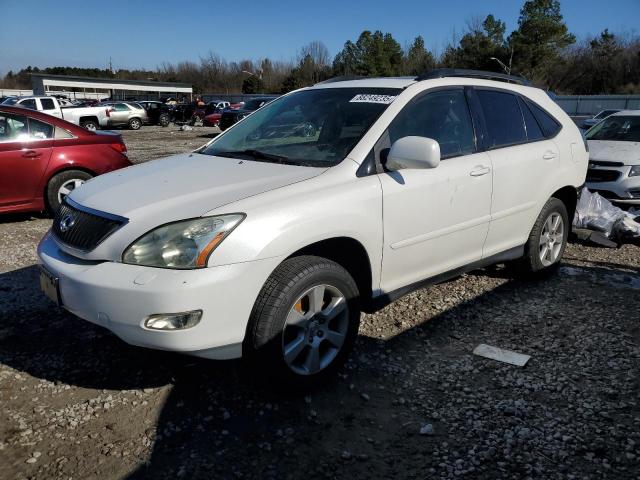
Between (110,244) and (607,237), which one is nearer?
(110,244)

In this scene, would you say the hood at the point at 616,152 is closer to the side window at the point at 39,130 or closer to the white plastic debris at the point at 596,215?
the white plastic debris at the point at 596,215

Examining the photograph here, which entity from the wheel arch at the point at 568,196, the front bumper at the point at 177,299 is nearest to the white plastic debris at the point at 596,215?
the wheel arch at the point at 568,196

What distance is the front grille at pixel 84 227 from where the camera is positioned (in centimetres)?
264

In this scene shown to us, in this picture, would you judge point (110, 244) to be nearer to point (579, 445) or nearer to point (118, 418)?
point (118, 418)


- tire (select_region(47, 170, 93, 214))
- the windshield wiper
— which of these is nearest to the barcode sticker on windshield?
the windshield wiper

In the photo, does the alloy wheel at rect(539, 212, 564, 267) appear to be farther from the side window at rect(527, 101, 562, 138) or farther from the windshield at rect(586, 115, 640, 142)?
the windshield at rect(586, 115, 640, 142)

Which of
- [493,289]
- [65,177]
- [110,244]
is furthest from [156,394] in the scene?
[65,177]

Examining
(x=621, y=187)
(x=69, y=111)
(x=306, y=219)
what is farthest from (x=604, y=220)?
(x=69, y=111)

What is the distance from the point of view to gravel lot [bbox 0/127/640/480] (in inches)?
93.9

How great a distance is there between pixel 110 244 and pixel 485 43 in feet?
224

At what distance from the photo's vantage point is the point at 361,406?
2840 mm

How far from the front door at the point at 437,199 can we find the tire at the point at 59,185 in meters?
5.00

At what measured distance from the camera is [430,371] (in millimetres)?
3193

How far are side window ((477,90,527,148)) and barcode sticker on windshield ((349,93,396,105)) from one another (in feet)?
3.04
